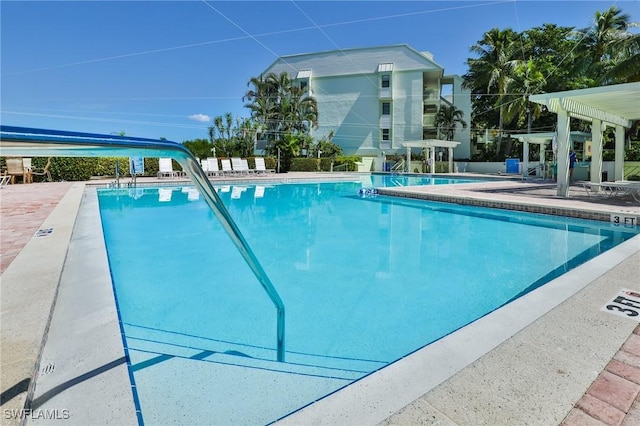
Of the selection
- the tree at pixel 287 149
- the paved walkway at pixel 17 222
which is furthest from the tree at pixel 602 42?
the paved walkway at pixel 17 222

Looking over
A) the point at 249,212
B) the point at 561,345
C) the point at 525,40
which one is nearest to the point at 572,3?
the point at 525,40

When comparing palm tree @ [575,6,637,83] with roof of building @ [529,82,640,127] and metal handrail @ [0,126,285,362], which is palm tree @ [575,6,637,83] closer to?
roof of building @ [529,82,640,127]

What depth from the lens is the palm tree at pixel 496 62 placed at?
85.8ft

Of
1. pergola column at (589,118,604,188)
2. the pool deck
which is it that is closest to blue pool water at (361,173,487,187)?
pergola column at (589,118,604,188)

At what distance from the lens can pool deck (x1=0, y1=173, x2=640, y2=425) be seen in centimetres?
149

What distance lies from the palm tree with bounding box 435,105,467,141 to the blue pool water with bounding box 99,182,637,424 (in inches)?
873

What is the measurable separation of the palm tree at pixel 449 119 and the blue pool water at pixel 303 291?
22170 mm

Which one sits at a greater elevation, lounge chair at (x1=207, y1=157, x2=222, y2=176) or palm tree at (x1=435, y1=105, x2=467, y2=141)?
palm tree at (x1=435, y1=105, x2=467, y2=141)

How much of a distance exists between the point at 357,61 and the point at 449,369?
109 ft

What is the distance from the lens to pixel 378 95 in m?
31.2

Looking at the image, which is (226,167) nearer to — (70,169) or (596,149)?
(70,169)

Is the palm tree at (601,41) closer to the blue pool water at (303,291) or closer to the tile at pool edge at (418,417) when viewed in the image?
the blue pool water at (303,291)

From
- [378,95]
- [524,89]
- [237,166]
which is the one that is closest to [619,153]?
[524,89]

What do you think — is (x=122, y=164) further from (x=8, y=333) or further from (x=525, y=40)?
(x=525, y=40)
